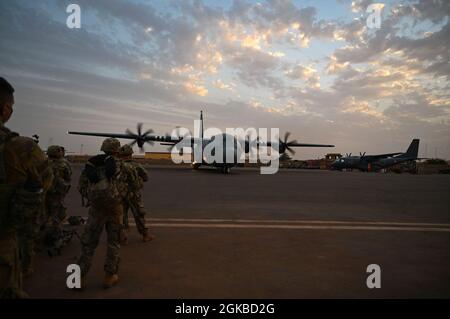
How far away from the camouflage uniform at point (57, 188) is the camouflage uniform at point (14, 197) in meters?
3.18

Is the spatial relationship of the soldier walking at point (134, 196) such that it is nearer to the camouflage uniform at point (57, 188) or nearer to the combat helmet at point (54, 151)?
the camouflage uniform at point (57, 188)

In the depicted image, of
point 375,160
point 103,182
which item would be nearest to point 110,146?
point 103,182

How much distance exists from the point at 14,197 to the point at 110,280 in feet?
6.26

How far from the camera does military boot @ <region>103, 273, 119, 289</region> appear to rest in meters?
3.89

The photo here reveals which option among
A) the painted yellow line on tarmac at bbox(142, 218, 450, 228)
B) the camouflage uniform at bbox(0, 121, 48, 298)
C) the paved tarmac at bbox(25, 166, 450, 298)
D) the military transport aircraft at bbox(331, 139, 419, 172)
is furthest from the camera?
the military transport aircraft at bbox(331, 139, 419, 172)

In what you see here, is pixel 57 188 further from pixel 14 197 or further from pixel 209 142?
pixel 209 142

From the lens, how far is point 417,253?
5.37 m

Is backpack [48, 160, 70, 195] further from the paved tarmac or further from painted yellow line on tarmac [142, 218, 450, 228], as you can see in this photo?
painted yellow line on tarmac [142, 218, 450, 228]

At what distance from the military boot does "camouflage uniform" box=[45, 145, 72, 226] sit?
2.31 metres

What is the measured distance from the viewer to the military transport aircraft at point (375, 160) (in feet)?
146

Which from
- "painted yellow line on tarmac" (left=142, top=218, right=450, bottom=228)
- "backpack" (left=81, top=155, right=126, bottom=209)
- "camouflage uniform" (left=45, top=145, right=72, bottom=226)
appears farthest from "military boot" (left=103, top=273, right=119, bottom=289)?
"painted yellow line on tarmac" (left=142, top=218, right=450, bottom=228)

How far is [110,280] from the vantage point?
3926mm
